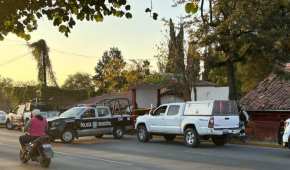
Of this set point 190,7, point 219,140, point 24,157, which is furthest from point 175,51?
point 190,7

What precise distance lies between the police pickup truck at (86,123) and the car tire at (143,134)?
2142 mm

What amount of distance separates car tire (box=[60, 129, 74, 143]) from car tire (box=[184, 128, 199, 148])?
570 centimetres

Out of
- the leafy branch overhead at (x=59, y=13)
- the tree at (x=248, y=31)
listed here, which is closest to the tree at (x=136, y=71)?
the tree at (x=248, y=31)

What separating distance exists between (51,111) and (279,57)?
51.3 ft

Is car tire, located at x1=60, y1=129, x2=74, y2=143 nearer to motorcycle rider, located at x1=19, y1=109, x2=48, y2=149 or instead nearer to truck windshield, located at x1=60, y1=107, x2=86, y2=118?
truck windshield, located at x1=60, y1=107, x2=86, y2=118

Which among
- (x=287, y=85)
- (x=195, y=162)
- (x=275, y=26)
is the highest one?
(x=275, y=26)

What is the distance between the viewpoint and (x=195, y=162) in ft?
61.4

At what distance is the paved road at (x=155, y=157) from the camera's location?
57.9ft

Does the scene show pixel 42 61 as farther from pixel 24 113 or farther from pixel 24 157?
pixel 24 157

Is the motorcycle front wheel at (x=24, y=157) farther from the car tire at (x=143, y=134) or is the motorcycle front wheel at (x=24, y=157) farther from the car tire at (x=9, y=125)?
the car tire at (x=9, y=125)

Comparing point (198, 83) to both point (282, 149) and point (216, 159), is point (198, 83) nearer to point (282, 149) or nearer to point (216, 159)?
point (282, 149)

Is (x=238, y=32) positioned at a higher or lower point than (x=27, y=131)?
higher

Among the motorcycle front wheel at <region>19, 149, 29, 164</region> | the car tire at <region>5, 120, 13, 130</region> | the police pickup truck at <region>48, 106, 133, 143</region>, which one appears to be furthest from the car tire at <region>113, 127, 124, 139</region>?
the car tire at <region>5, 120, 13, 130</region>

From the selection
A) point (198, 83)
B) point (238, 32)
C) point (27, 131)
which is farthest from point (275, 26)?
point (27, 131)
